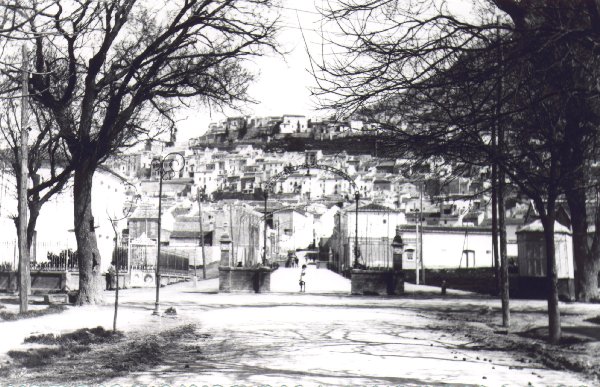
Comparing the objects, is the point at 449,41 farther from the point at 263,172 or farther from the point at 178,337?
the point at 263,172

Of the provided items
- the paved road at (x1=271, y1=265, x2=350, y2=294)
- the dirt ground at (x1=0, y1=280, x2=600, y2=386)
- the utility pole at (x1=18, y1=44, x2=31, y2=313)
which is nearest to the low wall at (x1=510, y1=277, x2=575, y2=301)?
the dirt ground at (x1=0, y1=280, x2=600, y2=386)

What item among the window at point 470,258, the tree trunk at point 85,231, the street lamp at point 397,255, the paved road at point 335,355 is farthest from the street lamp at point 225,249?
the window at point 470,258

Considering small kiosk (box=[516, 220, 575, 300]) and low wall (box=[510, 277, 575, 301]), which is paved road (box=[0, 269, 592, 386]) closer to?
small kiosk (box=[516, 220, 575, 300])

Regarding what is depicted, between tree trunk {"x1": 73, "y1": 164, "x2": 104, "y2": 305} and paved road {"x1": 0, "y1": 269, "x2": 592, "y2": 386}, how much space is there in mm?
827

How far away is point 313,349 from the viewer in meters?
11.5

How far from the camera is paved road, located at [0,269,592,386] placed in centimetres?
859

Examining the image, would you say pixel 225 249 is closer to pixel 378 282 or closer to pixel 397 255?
pixel 378 282

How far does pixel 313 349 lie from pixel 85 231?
10.4 metres

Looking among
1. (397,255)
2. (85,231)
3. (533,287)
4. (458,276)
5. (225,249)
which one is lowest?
(458,276)

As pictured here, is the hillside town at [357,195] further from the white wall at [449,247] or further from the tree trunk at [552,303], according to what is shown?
the white wall at [449,247]

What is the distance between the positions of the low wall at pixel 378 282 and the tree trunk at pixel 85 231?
12718 mm

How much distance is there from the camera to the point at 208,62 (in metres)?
20.5

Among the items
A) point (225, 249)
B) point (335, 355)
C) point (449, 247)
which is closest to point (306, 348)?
point (335, 355)

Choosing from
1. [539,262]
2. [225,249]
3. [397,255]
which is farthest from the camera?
[397,255]
